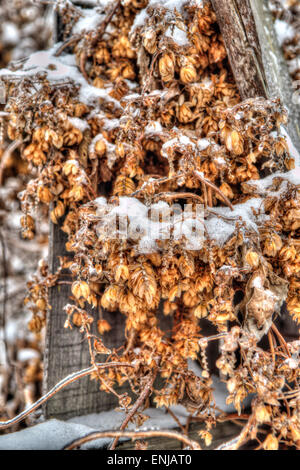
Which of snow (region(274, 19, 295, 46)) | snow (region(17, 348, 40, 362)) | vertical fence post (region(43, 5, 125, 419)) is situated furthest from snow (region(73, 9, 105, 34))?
snow (region(17, 348, 40, 362))

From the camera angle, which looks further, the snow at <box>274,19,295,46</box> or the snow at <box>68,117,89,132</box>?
the snow at <box>274,19,295,46</box>

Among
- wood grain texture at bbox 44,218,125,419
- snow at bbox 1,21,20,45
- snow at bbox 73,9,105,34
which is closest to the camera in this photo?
wood grain texture at bbox 44,218,125,419

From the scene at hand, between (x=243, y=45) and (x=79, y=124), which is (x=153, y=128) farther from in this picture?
(x=243, y=45)

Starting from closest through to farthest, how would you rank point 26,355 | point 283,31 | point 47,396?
point 47,396 < point 283,31 < point 26,355

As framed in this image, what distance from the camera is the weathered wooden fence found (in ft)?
4.62

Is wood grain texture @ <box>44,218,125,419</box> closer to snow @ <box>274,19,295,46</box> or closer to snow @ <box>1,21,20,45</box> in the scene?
snow @ <box>274,19,295,46</box>

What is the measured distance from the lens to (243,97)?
57.1 inches

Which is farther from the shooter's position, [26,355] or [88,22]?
[26,355]

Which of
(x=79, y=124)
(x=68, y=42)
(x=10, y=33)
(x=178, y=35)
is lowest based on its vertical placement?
(x=79, y=124)

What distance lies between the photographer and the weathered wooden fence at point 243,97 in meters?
1.41

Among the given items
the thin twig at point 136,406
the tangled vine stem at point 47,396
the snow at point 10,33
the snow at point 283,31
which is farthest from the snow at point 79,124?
the snow at point 10,33

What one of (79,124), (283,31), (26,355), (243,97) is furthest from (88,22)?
(26,355)
